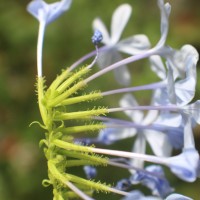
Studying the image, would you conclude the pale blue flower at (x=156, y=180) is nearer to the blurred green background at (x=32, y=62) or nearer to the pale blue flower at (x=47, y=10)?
the pale blue flower at (x=47, y=10)

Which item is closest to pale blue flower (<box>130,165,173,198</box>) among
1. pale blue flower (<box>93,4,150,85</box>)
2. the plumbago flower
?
the plumbago flower

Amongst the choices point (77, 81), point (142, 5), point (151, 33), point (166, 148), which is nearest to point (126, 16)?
point (77, 81)

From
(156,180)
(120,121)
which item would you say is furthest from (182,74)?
(156,180)

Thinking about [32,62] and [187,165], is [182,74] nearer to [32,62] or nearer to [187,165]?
[187,165]

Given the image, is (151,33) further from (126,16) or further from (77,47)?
(126,16)

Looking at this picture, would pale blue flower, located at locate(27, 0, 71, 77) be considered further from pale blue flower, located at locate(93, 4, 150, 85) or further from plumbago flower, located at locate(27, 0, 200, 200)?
pale blue flower, located at locate(93, 4, 150, 85)

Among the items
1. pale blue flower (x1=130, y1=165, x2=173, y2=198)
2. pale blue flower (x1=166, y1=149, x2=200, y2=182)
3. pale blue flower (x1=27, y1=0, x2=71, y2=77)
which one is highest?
pale blue flower (x1=27, y1=0, x2=71, y2=77)
